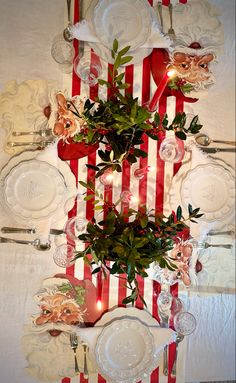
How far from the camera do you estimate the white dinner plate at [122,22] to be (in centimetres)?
211

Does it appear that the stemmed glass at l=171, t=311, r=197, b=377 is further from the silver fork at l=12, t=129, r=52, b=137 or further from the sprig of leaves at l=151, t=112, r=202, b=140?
the silver fork at l=12, t=129, r=52, b=137

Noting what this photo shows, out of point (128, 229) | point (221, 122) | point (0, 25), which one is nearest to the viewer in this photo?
point (128, 229)

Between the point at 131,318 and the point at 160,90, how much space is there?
135cm

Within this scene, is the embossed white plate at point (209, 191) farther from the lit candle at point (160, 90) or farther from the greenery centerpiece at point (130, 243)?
the lit candle at point (160, 90)

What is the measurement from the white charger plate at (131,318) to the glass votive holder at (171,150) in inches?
37.2

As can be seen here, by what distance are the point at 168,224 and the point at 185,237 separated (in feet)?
1.15

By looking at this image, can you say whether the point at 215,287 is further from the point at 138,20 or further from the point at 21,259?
the point at 138,20

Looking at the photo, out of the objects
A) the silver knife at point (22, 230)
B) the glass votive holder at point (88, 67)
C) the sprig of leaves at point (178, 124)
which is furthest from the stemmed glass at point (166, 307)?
the glass votive holder at point (88, 67)

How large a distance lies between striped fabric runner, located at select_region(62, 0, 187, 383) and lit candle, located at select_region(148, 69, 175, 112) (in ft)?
0.40

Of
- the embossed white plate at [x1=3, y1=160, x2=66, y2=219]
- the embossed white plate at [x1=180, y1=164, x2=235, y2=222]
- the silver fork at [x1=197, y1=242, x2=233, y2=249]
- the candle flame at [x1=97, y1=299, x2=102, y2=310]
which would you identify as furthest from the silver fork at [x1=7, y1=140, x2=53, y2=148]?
the silver fork at [x1=197, y1=242, x2=233, y2=249]

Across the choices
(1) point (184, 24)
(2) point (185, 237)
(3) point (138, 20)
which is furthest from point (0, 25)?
(2) point (185, 237)

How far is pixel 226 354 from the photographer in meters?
2.29

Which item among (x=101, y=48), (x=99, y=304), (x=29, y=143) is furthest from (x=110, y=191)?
(x=101, y=48)

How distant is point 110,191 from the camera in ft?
7.16
